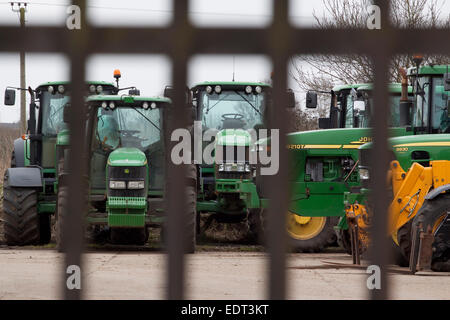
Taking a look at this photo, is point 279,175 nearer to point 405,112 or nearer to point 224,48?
point 224,48

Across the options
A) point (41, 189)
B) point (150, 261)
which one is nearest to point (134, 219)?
point (150, 261)

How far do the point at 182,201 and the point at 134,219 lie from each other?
28.6 feet

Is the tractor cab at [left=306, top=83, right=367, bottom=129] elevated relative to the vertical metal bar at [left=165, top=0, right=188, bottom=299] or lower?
elevated

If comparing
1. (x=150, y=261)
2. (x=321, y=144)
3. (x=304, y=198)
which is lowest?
(x=150, y=261)

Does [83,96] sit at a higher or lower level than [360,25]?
lower

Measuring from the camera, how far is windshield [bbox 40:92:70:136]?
40.0ft

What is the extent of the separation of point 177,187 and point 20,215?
32.5 feet

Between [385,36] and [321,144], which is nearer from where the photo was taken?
[385,36]

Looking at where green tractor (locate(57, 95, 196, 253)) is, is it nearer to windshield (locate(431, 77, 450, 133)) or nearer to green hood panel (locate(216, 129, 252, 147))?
green hood panel (locate(216, 129, 252, 147))

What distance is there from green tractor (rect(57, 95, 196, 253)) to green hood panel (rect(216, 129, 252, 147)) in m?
1.27

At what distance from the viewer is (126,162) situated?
1037 centimetres

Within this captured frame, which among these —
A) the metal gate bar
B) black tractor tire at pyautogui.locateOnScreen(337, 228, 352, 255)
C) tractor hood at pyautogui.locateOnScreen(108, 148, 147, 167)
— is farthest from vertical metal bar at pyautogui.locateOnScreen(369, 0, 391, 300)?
tractor hood at pyautogui.locateOnScreen(108, 148, 147, 167)

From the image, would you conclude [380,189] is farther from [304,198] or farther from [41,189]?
[41,189]
